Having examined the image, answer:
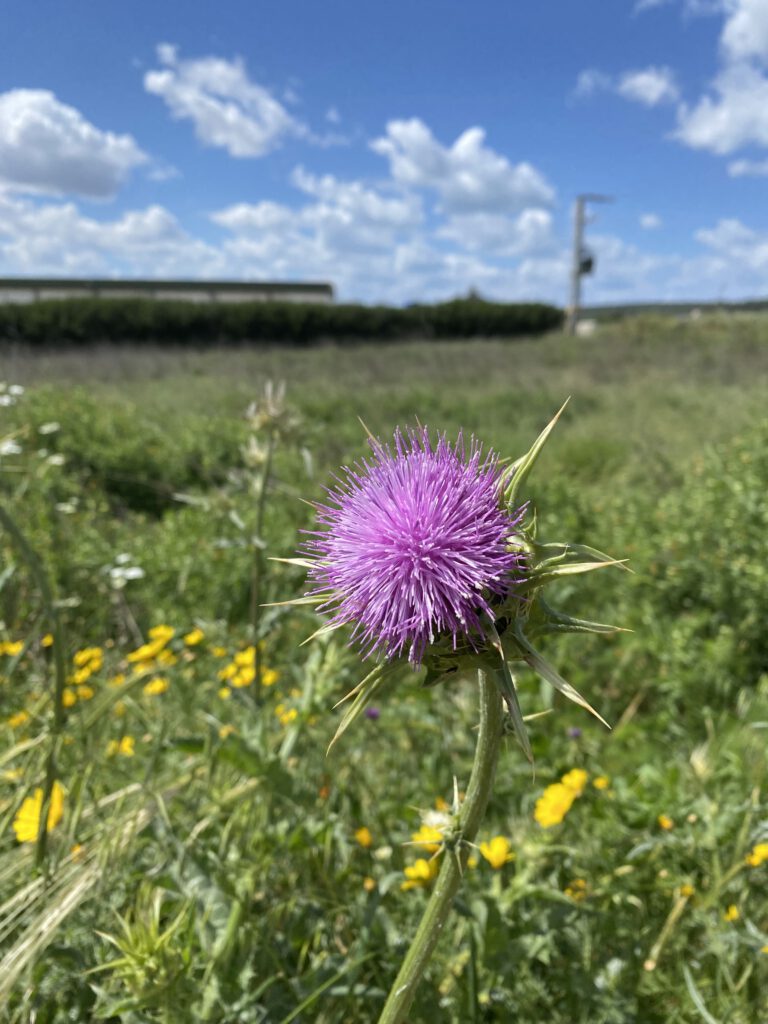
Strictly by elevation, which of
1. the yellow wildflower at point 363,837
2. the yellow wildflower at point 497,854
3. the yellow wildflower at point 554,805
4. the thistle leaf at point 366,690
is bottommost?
the yellow wildflower at point 363,837

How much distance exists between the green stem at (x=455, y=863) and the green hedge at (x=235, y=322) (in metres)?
24.1

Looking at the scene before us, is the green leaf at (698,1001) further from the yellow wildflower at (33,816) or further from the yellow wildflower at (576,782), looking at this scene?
the yellow wildflower at (33,816)

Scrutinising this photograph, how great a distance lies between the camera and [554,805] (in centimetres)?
221

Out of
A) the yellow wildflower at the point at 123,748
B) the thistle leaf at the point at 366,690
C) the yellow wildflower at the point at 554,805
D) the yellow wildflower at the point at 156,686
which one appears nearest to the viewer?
the thistle leaf at the point at 366,690

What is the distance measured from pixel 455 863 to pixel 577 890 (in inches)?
50.8

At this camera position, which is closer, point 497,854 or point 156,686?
point 497,854

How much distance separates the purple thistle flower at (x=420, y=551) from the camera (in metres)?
1.25

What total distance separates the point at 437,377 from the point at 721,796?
15.1 m

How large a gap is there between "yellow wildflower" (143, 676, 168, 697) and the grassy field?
0.01 m

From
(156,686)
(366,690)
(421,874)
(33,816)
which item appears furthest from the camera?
(156,686)

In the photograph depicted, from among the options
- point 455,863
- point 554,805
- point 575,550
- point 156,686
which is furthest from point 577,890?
point 156,686

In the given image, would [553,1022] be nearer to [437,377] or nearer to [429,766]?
[429,766]

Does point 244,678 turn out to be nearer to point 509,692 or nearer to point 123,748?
point 123,748

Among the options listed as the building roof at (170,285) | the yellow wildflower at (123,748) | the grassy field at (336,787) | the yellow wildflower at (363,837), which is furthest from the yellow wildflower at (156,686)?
the building roof at (170,285)
